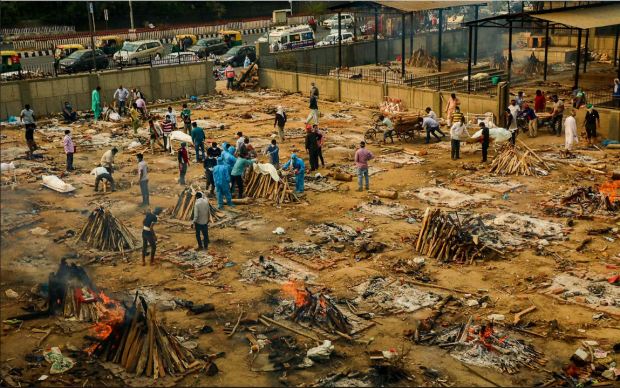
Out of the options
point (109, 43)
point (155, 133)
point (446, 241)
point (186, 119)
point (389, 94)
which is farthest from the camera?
point (109, 43)

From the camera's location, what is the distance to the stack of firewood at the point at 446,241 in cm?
1473

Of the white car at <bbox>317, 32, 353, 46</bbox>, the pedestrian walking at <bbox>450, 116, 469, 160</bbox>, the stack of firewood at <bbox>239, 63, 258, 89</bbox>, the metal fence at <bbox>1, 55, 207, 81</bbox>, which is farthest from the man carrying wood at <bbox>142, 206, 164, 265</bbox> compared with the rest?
the white car at <bbox>317, 32, 353, 46</bbox>

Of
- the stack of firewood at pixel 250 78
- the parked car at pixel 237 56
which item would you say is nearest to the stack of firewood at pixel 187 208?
the stack of firewood at pixel 250 78

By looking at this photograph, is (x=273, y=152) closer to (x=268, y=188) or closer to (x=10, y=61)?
(x=268, y=188)

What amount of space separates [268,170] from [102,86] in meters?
16.7

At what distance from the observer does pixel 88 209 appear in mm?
18750

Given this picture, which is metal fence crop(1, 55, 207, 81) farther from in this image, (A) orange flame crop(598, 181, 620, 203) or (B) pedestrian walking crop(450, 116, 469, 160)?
(A) orange flame crop(598, 181, 620, 203)

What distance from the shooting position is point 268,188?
19094 millimetres

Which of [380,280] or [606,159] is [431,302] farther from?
[606,159]

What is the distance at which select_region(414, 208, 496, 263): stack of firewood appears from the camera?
1473 centimetres

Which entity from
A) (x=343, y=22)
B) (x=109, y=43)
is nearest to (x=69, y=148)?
(x=109, y=43)

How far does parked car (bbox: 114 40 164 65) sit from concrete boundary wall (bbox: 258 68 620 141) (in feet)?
31.9

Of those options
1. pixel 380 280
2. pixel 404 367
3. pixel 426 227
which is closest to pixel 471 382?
pixel 404 367

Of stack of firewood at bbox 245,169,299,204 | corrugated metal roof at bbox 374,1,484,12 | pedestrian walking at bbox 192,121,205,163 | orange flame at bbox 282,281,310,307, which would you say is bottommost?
orange flame at bbox 282,281,310,307
